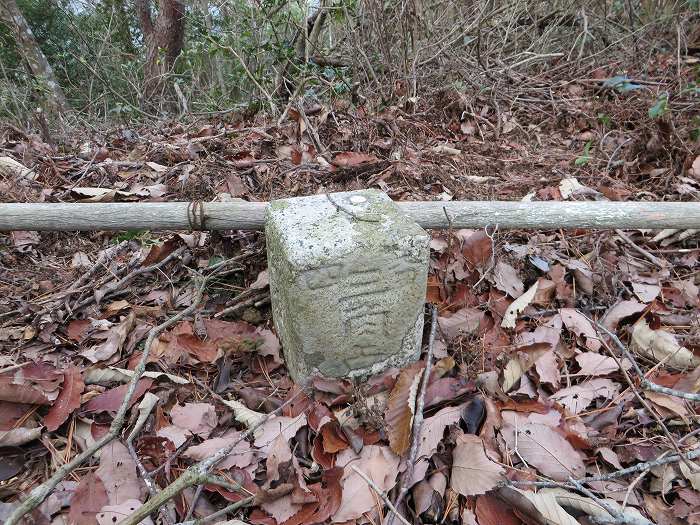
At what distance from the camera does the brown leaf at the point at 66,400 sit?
1533mm

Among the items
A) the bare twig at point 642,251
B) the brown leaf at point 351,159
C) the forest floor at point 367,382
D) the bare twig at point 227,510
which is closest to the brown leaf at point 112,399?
the forest floor at point 367,382

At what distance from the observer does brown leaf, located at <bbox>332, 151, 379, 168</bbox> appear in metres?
2.84

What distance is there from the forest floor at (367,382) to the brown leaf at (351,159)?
0.01 m

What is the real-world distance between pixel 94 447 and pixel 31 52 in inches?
244

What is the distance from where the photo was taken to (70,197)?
2.67m

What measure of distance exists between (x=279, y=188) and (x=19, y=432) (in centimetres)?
171

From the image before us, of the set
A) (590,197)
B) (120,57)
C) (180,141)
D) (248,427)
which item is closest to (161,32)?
(120,57)

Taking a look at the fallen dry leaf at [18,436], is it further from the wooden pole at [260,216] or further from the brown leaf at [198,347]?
the wooden pole at [260,216]

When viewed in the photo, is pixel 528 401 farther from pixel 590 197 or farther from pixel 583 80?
pixel 583 80

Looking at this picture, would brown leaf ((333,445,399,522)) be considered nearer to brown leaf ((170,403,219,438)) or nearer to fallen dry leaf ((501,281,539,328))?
brown leaf ((170,403,219,438))

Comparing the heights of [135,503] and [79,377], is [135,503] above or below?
below

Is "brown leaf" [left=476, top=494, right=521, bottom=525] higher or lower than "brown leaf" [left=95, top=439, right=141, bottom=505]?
lower

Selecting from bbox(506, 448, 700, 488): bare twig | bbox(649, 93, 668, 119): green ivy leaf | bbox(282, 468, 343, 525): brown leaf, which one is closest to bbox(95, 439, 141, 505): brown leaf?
bbox(282, 468, 343, 525): brown leaf

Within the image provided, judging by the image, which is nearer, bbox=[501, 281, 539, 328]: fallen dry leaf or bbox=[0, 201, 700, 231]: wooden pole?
bbox=[501, 281, 539, 328]: fallen dry leaf
